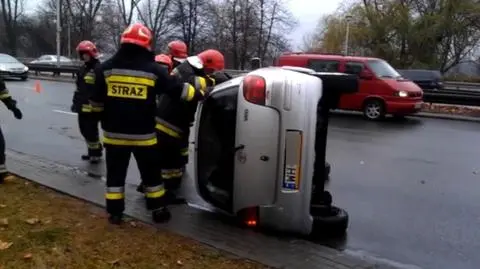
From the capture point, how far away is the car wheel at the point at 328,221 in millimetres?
4809

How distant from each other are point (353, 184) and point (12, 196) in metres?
4.17

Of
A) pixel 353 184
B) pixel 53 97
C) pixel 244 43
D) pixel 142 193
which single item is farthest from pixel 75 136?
pixel 244 43

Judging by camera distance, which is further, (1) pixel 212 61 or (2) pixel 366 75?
(2) pixel 366 75

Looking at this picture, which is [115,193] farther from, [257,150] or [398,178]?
[398,178]

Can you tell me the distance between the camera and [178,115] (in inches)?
224

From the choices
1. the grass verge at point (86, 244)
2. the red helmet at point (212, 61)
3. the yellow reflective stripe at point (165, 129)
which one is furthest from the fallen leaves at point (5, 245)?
the red helmet at point (212, 61)

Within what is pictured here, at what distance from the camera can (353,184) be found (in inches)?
279

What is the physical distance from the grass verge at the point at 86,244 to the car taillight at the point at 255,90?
126cm

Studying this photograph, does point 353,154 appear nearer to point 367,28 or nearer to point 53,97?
point 53,97

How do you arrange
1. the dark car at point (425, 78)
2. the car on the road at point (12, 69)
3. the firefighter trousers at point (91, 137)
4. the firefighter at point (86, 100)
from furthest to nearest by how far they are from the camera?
1. the car on the road at point (12, 69)
2. the dark car at point (425, 78)
3. the firefighter trousers at point (91, 137)
4. the firefighter at point (86, 100)

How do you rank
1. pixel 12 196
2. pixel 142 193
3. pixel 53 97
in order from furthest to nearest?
pixel 53 97, pixel 142 193, pixel 12 196

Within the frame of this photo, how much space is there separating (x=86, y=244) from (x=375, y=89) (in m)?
12.2

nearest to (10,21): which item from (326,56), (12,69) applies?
(12,69)

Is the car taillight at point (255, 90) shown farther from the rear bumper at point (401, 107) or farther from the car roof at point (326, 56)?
the car roof at point (326, 56)
